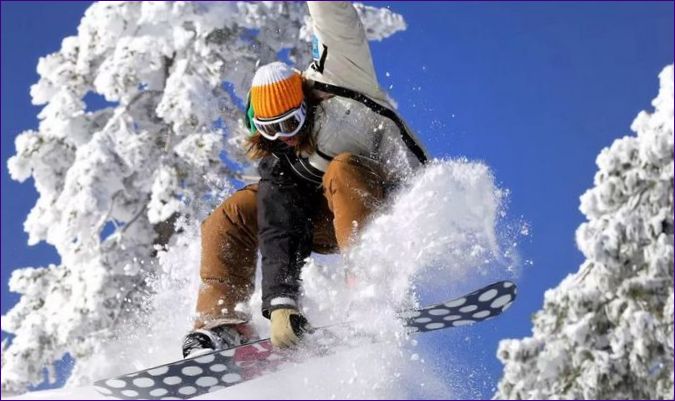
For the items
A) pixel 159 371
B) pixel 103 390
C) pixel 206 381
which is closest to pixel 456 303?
pixel 206 381

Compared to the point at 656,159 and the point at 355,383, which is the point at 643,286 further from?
the point at 355,383

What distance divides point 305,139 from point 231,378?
1.61 m

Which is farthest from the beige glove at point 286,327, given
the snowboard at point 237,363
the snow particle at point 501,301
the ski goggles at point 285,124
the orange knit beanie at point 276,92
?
the snow particle at point 501,301

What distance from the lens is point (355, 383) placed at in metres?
5.56

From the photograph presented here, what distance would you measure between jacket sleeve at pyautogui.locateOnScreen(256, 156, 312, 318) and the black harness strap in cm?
54

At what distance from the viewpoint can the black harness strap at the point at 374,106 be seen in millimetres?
5449

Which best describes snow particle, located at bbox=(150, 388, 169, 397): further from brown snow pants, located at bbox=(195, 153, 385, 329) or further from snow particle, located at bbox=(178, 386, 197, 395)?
brown snow pants, located at bbox=(195, 153, 385, 329)

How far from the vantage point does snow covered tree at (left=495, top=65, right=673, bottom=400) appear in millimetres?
4578

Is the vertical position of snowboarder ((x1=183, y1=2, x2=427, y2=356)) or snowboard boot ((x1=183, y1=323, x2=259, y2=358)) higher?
snowboarder ((x1=183, y1=2, x2=427, y2=356))

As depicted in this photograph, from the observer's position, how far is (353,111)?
5.41m

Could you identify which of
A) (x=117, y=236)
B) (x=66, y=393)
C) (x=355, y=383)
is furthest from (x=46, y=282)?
(x=355, y=383)

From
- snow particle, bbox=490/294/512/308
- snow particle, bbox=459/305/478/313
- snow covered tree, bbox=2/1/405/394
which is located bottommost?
snow particle, bbox=459/305/478/313

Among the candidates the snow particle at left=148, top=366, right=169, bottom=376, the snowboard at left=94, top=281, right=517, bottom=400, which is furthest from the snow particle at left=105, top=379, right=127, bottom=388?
the snow particle at left=148, top=366, right=169, bottom=376

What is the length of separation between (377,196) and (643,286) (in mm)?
1590
